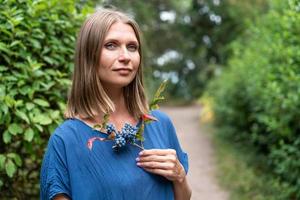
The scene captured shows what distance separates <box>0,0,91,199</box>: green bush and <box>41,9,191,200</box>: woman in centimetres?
93

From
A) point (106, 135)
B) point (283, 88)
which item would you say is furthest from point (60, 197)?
point (283, 88)

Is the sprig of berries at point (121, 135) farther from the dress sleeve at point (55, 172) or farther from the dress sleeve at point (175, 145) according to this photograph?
the dress sleeve at point (175, 145)

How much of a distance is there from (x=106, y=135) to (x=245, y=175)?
573 centimetres

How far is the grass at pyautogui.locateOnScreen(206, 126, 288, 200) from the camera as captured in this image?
608 centimetres

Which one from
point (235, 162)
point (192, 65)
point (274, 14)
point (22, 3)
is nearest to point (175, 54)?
point (192, 65)

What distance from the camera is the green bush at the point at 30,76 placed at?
2.78 metres

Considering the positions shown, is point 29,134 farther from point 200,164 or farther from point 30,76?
point 200,164

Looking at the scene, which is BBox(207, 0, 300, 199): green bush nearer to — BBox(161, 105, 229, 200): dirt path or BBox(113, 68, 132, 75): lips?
BBox(161, 105, 229, 200): dirt path

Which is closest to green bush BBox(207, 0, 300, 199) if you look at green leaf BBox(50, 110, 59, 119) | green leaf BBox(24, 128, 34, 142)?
green leaf BBox(50, 110, 59, 119)

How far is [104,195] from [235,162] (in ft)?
22.9

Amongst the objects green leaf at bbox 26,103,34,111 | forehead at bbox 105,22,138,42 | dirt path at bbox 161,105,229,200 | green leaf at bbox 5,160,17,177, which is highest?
forehead at bbox 105,22,138,42

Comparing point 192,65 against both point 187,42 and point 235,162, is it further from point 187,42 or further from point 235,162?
point 235,162

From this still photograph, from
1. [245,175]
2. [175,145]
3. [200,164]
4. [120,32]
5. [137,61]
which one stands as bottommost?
[200,164]

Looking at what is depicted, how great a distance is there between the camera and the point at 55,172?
1.73m
